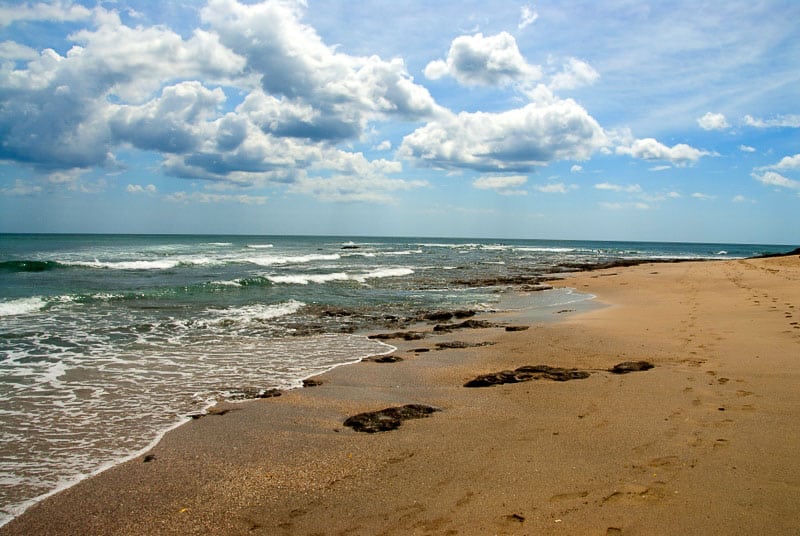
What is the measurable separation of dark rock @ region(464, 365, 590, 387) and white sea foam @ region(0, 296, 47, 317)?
14.7 m

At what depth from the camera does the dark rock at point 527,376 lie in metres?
7.39

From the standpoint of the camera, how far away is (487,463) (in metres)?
4.46

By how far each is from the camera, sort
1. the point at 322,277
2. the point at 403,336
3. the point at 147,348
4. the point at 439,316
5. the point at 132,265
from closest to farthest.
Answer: the point at 147,348 → the point at 403,336 → the point at 439,316 → the point at 322,277 → the point at 132,265

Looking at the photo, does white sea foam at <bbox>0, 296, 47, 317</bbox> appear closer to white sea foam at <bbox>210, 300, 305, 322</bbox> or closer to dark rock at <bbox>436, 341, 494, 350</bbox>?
white sea foam at <bbox>210, 300, 305, 322</bbox>

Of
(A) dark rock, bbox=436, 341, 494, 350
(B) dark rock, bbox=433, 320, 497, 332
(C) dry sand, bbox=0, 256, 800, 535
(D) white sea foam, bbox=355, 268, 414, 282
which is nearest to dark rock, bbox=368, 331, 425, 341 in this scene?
(B) dark rock, bbox=433, 320, 497, 332

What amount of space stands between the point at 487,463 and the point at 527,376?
133 inches

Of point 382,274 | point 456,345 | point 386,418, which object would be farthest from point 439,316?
point 382,274

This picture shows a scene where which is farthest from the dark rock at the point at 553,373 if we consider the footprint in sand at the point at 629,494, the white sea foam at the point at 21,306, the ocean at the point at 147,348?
the white sea foam at the point at 21,306

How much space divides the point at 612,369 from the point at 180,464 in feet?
20.6

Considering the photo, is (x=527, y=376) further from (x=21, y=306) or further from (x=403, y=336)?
(x=21, y=306)

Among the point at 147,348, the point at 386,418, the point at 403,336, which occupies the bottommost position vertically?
the point at 147,348

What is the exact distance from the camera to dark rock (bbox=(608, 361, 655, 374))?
7645mm

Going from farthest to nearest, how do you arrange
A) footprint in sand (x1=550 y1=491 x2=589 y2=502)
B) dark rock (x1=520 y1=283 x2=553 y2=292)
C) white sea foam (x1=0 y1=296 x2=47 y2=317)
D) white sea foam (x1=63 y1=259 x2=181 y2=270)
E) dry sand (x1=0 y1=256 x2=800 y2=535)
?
white sea foam (x1=63 y1=259 x2=181 y2=270) < dark rock (x1=520 y1=283 x2=553 y2=292) < white sea foam (x1=0 y1=296 x2=47 y2=317) < footprint in sand (x1=550 y1=491 x2=589 y2=502) < dry sand (x1=0 y1=256 x2=800 y2=535)

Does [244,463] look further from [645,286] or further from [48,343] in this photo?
[645,286]
